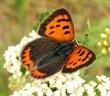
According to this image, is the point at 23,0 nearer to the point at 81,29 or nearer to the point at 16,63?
the point at 81,29

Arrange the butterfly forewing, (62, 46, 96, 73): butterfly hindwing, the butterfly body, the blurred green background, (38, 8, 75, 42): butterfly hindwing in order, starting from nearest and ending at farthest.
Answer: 1. (62, 46, 96, 73): butterfly hindwing
2. the butterfly forewing
3. (38, 8, 75, 42): butterfly hindwing
4. the butterfly body
5. the blurred green background

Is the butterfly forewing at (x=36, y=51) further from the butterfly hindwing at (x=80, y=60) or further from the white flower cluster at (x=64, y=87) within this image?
the butterfly hindwing at (x=80, y=60)

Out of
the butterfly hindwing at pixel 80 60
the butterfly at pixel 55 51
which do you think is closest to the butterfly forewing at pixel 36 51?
the butterfly at pixel 55 51

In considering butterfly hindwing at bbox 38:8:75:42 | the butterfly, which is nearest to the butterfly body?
the butterfly

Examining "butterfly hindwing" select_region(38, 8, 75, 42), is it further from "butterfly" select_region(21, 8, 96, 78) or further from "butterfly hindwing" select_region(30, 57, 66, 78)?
"butterfly hindwing" select_region(30, 57, 66, 78)

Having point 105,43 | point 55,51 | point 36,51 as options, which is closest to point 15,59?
point 36,51
